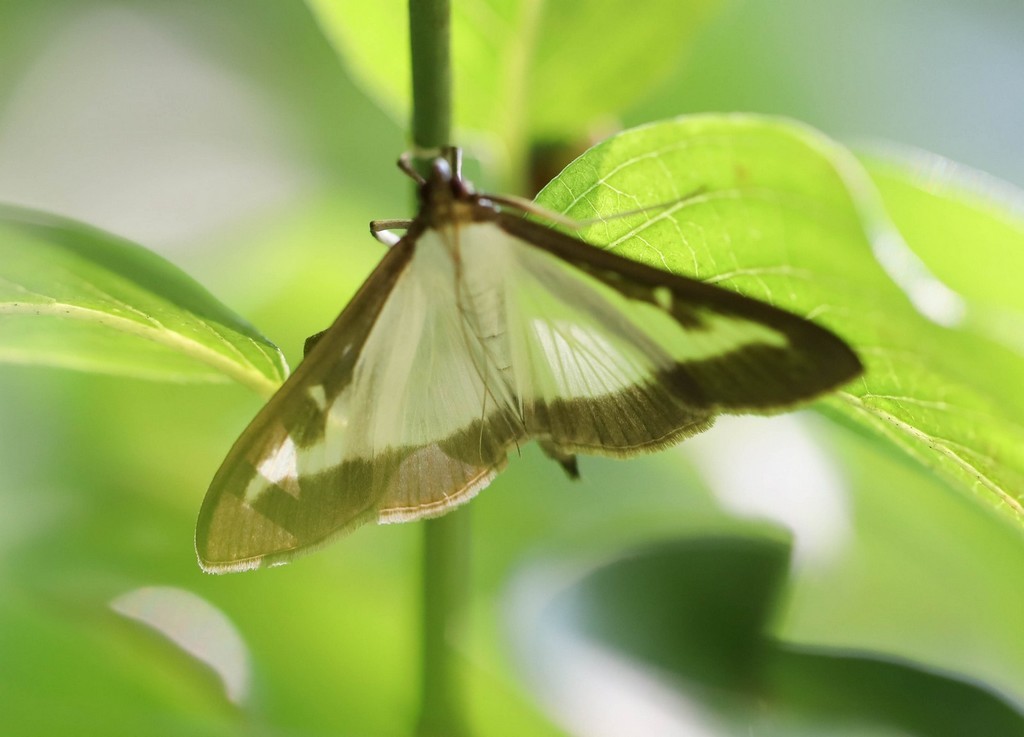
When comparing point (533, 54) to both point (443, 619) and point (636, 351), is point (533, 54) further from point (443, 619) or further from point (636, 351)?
point (443, 619)

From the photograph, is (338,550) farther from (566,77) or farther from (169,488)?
(566,77)

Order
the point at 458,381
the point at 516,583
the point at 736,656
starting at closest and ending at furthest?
the point at 458,381 → the point at 736,656 → the point at 516,583

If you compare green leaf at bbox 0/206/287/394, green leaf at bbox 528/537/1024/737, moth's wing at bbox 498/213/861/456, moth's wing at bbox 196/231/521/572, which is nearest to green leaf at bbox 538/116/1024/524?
moth's wing at bbox 498/213/861/456

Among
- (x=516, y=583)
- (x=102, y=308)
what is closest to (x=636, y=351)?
(x=102, y=308)

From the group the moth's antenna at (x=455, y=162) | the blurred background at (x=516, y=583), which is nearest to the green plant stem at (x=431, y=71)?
the moth's antenna at (x=455, y=162)

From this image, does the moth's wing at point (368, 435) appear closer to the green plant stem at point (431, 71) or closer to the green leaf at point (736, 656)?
the green plant stem at point (431, 71)

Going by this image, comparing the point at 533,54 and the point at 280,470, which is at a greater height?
the point at 533,54
